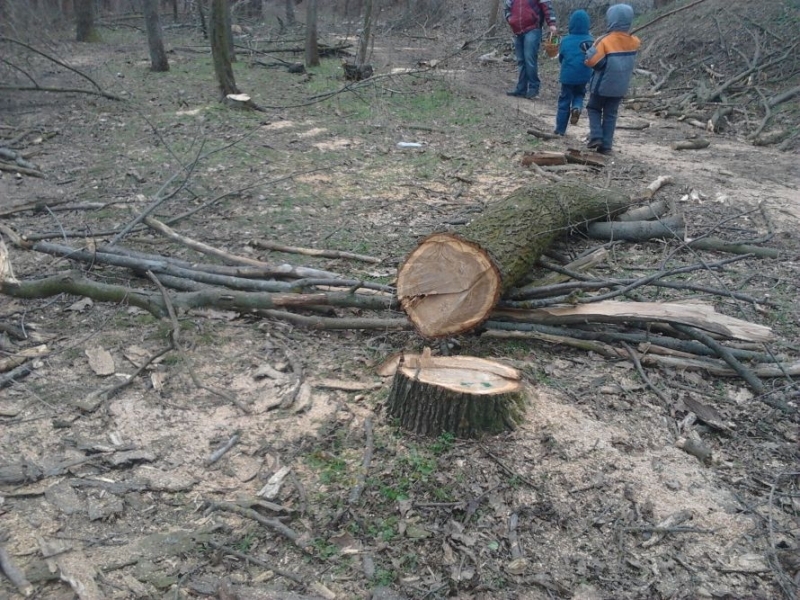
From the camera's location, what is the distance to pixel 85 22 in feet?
58.1

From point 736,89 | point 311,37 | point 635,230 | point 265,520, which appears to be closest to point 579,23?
point 635,230

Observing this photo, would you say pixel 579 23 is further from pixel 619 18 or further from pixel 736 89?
pixel 736 89

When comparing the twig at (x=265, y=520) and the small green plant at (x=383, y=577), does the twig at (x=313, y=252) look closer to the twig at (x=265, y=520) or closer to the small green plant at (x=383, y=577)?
the twig at (x=265, y=520)

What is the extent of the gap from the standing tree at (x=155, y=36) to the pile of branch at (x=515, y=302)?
9.14 meters

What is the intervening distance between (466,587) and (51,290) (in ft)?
12.1

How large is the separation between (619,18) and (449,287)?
6.01 meters

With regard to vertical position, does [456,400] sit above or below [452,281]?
below

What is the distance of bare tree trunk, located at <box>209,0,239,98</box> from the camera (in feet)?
33.5

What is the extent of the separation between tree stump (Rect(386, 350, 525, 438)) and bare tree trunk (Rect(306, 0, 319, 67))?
39.2 feet

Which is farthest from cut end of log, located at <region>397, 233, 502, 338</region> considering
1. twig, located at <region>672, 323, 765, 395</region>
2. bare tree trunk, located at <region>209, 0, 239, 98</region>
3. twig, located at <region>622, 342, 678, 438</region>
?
bare tree trunk, located at <region>209, 0, 239, 98</region>

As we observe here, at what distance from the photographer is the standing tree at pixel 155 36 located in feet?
42.1

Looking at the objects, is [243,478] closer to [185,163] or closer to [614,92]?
[185,163]

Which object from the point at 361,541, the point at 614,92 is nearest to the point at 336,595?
the point at 361,541

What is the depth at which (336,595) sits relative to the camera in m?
2.79
